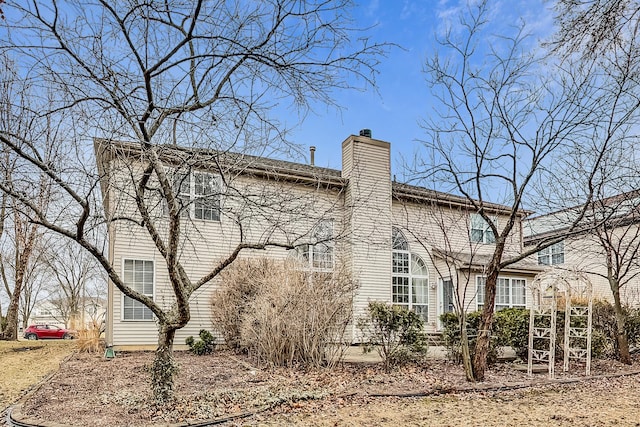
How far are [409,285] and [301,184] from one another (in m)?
5.37

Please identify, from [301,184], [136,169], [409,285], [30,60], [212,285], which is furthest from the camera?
[409,285]

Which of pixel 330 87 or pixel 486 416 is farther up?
pixel 330 87

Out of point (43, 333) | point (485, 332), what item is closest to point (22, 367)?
point (485, 332)

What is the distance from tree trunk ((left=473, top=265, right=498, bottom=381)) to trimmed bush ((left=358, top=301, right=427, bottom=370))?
1.28 m

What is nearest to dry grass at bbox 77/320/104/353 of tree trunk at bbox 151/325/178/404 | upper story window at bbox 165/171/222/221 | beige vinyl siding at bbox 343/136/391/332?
upper story window at bbox 165/171/222/221

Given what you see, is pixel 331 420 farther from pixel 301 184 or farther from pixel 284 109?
pixel 301 184

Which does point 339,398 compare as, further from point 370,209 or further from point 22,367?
point 370,209

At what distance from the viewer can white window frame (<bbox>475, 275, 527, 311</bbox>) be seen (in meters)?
16.5

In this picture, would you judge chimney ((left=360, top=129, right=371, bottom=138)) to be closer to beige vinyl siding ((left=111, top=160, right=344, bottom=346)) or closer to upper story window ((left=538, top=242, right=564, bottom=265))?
beige vinyl siding ((left=111, top=160, right=344, bottom=346))

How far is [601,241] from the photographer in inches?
392

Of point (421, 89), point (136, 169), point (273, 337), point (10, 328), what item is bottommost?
point (10, 328)

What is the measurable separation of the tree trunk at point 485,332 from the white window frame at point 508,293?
889 cm

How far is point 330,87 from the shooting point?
526 cm

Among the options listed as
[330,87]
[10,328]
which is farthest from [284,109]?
[10,328]
